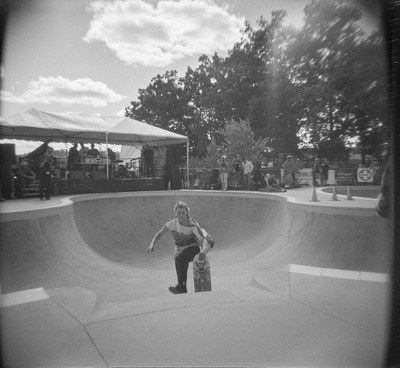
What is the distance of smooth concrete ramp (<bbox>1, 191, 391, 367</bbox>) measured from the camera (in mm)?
1905

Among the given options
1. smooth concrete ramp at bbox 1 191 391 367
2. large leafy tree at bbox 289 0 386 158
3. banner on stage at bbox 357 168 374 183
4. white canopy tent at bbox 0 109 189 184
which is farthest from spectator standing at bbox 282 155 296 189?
white canopy tent at bbox 0 109 189 184

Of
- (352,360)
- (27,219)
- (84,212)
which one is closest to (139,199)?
(84,212)

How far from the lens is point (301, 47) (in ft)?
8.04

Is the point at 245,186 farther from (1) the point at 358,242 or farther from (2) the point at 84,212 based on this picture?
(1) the point at 358,242

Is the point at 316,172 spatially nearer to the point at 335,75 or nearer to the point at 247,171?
the point at 335,75

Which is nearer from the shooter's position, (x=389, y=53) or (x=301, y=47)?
(x=389, y=53)

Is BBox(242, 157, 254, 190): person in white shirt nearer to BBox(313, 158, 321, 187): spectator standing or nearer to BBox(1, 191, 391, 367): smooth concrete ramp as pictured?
BBox(1, 191, 391, 367): smooth concrete ramp

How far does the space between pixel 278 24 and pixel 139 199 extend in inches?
254

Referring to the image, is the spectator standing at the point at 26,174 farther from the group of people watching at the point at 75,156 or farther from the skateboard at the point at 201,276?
the skateboard at the point at 201,276

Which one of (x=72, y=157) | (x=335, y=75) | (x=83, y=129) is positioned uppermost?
(x=83, y=129)

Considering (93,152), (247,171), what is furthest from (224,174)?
(93,152)

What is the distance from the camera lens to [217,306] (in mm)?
2645

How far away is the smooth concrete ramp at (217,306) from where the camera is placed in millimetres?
1905

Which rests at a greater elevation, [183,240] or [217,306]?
[183,240]
